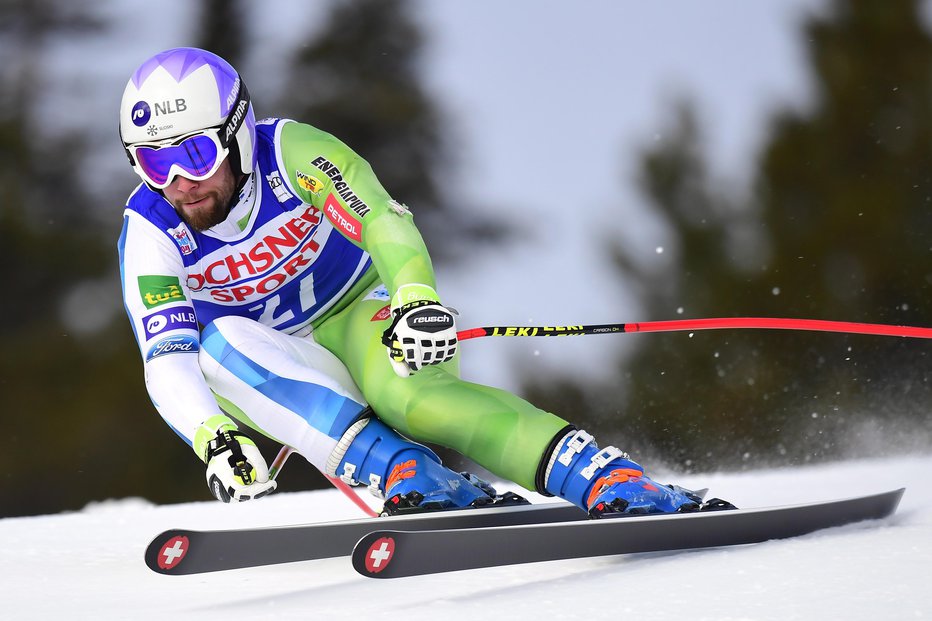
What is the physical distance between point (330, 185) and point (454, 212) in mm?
11646

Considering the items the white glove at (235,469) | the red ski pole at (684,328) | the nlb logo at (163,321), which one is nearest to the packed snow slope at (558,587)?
the white glove at (235,469)

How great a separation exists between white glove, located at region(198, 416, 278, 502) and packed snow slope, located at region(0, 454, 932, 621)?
8.6 inches

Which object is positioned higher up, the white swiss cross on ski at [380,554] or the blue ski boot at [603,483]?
the blue ski boot at [603,483]

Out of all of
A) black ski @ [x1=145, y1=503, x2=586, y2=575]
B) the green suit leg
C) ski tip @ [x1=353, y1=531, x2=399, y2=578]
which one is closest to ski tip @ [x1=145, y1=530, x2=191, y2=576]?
black ski @ [x1=145, y1=503, x2=586, y2=575]

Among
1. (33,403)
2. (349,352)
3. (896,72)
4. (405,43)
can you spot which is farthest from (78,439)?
(896,72)

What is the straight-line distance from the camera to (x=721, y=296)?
14.6 m

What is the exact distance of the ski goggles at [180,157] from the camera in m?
2.81

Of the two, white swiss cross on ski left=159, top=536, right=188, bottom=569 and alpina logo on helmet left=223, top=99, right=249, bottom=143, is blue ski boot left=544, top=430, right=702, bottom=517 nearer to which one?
white swiss cross on ski left=159, top=536, right=188, bottom=569

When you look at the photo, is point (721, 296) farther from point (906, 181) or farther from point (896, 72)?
point (896, 72)

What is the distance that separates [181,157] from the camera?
282 cm

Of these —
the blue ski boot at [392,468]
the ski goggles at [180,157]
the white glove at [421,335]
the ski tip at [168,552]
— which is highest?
the ski goggles at [180,157]

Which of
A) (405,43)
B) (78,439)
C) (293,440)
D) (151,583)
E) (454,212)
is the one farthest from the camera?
(405,43)

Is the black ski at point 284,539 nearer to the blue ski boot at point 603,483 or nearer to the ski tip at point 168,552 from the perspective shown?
the ski tip at point 168,552

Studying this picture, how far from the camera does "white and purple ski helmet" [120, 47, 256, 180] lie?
9.20ft
